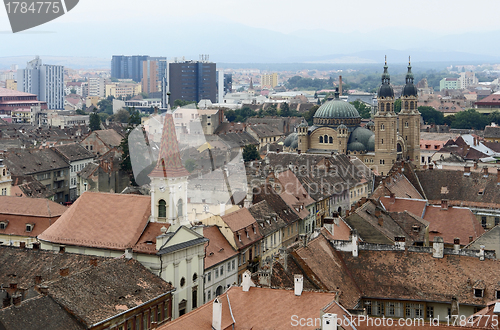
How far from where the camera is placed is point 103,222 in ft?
189

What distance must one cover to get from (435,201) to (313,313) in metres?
51.9

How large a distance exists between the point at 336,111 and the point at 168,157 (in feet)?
310

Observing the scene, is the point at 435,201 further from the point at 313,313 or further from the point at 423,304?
the point at 313,313

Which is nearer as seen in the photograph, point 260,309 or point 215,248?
point 260,309

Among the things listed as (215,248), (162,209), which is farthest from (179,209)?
(215,248)

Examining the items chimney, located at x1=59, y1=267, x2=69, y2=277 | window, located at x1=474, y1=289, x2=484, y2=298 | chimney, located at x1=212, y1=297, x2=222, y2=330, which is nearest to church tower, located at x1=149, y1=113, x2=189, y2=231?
chimney, located at x1=59, y1=267, x2=69, y2=277

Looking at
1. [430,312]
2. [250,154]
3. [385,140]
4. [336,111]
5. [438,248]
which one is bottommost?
[430,312]

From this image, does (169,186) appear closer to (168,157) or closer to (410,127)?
(168,157)

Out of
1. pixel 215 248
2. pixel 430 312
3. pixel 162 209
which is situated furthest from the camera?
pixel 215 248

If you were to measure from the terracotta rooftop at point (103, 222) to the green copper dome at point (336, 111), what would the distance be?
308ft

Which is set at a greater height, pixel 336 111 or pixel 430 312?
pixel 336 111

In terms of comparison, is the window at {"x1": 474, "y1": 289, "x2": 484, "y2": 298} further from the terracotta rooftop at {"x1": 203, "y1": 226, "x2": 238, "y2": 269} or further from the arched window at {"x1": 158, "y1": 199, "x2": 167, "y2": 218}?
the arched window at {"x1": 158, "y1": 199, "x2": 167, "y2": 218}

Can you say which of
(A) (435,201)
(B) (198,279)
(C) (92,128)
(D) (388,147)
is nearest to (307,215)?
(A) (435,201)

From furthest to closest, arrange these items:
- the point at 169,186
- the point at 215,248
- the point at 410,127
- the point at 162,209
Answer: the point at 410,127 < the point at 215,248 < the point at 162,209 < the point at 169,186
